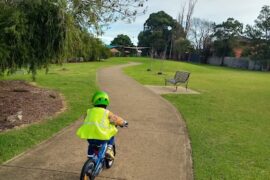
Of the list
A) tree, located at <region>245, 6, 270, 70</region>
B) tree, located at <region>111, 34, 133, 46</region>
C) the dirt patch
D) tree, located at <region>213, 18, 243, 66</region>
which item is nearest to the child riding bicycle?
the dirt patch

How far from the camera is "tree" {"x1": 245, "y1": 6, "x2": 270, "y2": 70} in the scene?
63312mm

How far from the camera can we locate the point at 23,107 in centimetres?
882

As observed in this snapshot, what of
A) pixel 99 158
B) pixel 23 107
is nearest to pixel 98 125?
pixel 99 158

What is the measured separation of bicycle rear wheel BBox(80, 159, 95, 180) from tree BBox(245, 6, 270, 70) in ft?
208

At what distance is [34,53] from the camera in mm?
8266

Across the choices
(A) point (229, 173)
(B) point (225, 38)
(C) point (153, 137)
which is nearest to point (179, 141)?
(C) point (153, 137)

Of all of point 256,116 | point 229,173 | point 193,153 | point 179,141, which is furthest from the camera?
point 256,116

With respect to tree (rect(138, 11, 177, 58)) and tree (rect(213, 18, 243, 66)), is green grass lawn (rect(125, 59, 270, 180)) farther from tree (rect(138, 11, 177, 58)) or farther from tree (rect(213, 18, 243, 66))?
tree (rect(138, 11, 177, 58))

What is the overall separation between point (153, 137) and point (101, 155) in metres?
2.53

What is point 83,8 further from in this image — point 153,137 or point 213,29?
point 213,29

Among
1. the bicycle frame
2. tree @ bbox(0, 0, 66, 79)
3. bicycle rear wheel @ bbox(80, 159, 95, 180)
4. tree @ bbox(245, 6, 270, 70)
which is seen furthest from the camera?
tree @ bbox(245, 6, 270, 70)

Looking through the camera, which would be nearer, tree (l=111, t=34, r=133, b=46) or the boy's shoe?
the boy's shoe

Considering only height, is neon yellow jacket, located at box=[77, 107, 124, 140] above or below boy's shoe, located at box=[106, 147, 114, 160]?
above

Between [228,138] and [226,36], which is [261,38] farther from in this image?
[228,138]
